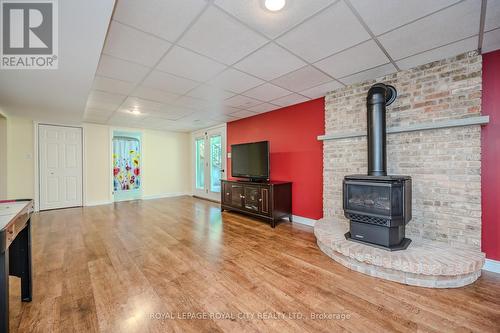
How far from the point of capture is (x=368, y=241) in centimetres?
245

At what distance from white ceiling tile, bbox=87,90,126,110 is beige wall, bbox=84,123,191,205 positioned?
2093 mm

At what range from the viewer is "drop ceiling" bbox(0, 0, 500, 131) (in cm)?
164

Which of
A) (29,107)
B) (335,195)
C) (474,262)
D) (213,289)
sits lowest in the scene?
(213,289)

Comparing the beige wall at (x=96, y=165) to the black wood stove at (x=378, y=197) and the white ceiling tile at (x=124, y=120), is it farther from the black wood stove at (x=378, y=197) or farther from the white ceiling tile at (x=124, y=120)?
the black wood stove at (x=378, y=197)

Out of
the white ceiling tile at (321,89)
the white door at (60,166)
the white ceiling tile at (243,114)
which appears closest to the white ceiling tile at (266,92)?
the white ceiling tile at (321,89)

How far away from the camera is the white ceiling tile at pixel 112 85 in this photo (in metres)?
2.90

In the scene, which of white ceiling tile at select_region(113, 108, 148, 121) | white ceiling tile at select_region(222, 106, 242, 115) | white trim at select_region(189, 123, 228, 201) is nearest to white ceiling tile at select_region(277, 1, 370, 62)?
white ceiling tile at select_region(222, 106, 242, 115)

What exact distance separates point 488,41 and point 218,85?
9.77ft

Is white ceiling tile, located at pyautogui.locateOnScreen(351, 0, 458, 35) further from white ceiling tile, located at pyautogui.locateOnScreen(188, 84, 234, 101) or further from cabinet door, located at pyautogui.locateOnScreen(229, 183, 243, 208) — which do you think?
cabinet door, located at pyautogui.locateOnScreen(229, 183, 243, 208)

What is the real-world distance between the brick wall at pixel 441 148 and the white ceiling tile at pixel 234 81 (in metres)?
1.62

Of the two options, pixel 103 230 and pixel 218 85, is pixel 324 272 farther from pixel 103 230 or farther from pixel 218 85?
pixel 103 230

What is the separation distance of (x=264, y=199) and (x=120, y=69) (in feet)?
9.65

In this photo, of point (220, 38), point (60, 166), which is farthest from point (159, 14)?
point (60, 166)

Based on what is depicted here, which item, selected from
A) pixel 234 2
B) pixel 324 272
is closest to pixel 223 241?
pixel 324 272
